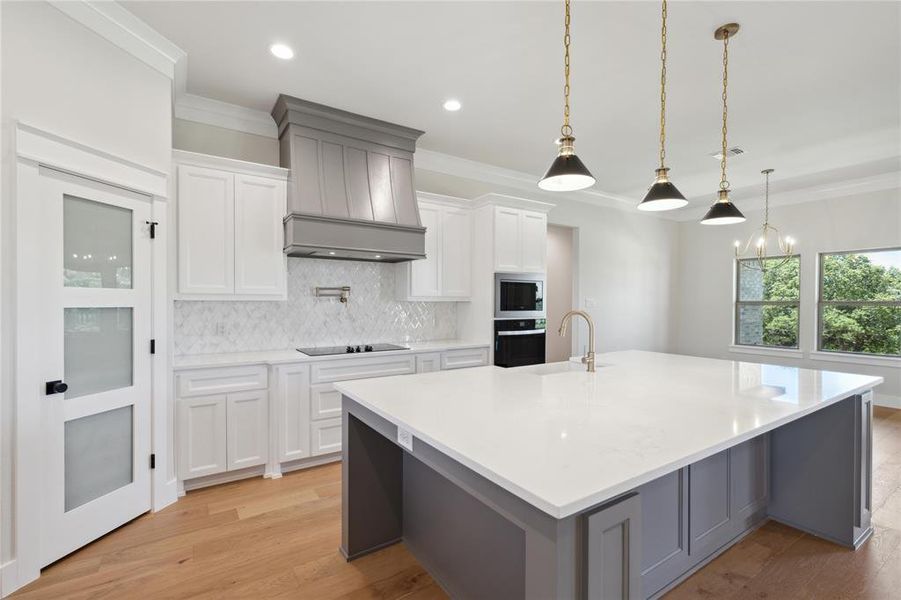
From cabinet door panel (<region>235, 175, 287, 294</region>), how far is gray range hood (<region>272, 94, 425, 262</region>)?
0.10 meters

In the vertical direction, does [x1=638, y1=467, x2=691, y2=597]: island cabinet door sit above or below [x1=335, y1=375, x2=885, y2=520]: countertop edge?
below

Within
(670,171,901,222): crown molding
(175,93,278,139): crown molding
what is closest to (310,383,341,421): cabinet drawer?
(175,93,278,139): crown molding

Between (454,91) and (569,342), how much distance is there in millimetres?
4219

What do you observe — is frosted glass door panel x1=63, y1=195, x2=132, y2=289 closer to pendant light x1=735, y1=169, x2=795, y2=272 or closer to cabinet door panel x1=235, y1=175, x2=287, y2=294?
cabinet door panel x1=235, y1=175, x2=287, y2=294

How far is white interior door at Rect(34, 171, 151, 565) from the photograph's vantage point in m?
2.09

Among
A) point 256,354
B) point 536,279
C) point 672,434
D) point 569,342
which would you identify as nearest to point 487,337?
point 536,279

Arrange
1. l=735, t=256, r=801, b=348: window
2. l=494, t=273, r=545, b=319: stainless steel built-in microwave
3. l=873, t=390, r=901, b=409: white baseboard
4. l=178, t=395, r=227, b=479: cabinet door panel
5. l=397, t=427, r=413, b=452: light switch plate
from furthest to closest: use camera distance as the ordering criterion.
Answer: l=735, t=256, r=801, b=348: window, l=873, t=390, r=901, b=409: white baseboard, l=494, t=273, r=545, b=319: stainless steel built-in microwave, l=178, t=395, r=227, b=479: cabinet door panel, l=397, t=427, r=413, b=452: light switch plate

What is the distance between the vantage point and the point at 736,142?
419 cm

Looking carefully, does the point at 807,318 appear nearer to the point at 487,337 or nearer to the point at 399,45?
the point at 487,337

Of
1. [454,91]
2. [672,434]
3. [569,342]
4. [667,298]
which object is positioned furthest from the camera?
[667,298]

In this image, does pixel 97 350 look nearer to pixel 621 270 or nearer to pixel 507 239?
pixel 507 239

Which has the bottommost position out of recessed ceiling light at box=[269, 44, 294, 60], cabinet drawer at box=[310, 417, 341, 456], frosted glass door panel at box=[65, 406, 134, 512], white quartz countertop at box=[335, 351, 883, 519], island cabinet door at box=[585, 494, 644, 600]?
cabinet drawer at box=[310, 417, 341, 456]

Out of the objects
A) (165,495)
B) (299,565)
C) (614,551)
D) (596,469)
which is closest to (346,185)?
(165,495)

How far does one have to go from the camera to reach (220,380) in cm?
295
